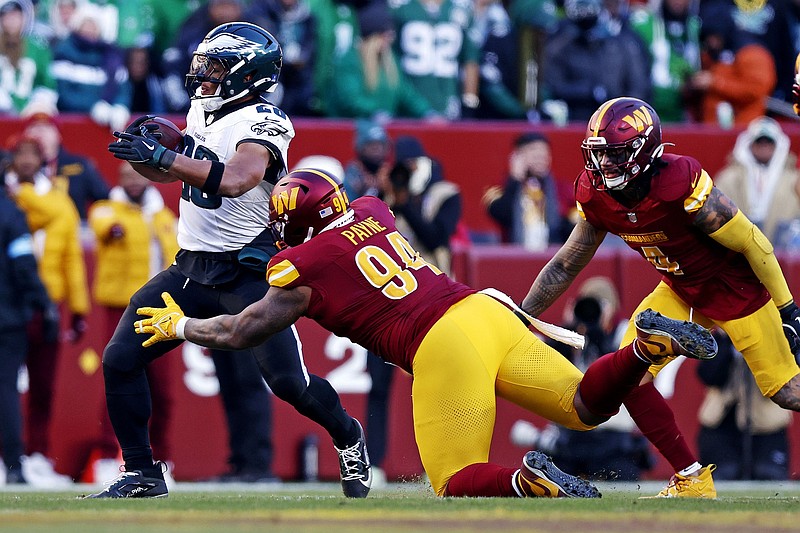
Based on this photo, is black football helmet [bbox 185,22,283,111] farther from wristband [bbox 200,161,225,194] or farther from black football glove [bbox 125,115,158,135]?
wristband [bbox 200,161,225,194]

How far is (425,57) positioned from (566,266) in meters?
5.49

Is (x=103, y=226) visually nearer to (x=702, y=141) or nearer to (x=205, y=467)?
(x=205, y=467)

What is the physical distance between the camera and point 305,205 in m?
6.66

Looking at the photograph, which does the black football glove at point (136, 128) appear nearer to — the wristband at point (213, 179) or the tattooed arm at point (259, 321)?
the wristband at point (213, 179)

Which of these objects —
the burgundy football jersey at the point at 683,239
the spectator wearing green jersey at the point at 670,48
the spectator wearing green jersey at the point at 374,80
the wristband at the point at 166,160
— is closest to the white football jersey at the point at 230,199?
the wristband at the point at 166,160

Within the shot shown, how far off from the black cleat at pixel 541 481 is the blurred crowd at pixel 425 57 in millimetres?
6274

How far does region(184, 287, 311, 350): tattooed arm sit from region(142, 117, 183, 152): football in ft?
3.27

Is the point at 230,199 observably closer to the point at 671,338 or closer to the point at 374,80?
the point at 671,338

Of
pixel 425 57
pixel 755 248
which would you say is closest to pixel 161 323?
pixel 755 248

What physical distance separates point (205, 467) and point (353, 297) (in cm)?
462

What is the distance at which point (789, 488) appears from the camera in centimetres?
971

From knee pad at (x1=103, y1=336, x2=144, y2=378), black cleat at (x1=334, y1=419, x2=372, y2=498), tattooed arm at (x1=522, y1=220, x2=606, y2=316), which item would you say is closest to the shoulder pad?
tattooed arm at (x1=522, y1=220, x2=606, y2=316)

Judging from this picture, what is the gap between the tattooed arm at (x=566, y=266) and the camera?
7.56m

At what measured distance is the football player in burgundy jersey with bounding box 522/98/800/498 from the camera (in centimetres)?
714
